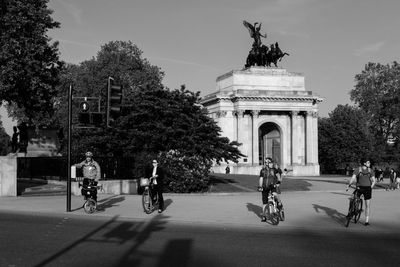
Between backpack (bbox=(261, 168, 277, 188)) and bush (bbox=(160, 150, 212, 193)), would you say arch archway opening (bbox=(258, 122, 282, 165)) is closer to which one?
bush (bbox=(160, 150, 212, 193))

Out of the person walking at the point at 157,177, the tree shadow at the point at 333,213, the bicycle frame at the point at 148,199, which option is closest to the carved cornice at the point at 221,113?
the tree shadow at the point at 333,213

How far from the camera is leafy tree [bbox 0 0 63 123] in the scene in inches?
1393

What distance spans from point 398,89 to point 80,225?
8174 centimetres

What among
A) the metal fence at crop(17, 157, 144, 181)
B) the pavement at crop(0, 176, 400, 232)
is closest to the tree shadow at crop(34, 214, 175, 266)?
the pavement at crop(0, 176, 400, 232)

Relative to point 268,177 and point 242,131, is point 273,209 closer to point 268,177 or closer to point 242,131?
point 268,177

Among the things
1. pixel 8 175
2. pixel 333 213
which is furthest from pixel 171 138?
pixel 333 213

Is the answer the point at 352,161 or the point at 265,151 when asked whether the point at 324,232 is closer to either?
the point at 265,151

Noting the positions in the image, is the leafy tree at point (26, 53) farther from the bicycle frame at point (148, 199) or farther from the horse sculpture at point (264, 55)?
the horse sculpture at point (264, 55)

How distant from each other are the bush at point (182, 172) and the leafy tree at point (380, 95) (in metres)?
64.6

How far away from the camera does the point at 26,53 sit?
36500 millimetres

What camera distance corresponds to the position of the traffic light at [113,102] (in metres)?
17.0

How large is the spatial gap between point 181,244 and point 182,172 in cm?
1712

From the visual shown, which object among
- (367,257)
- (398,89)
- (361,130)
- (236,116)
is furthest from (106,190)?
(398,89)

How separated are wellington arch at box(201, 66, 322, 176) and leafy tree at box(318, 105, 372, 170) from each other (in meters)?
16.8
